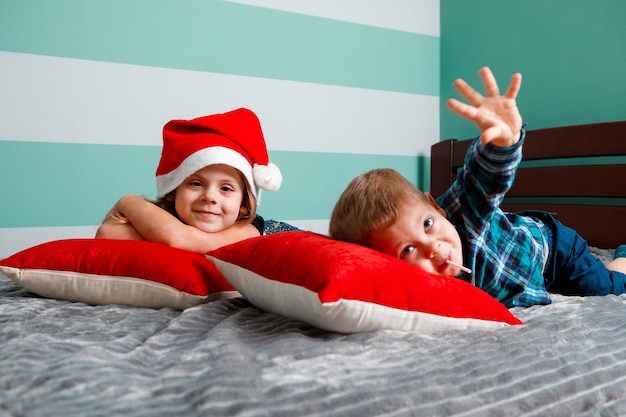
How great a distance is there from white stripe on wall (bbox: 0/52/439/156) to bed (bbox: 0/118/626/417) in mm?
1299


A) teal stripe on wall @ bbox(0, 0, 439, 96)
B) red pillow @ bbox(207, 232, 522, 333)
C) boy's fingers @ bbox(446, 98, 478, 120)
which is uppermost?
teal stripe on wall @ bbox(0, 0, 439, 96)

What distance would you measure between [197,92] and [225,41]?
25cm

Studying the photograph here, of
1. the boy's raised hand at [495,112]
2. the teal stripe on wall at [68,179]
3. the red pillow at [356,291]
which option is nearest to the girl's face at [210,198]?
the red pillow at [356,291]

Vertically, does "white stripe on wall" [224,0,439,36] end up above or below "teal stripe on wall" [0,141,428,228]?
above

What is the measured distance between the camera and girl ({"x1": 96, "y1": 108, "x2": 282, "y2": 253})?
136 centimetres

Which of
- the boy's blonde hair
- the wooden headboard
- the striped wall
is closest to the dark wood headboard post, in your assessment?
the striped wall

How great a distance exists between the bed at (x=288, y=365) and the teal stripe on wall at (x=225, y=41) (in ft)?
4.70

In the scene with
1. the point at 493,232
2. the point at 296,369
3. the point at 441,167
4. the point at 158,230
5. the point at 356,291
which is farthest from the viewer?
the point at 441,167

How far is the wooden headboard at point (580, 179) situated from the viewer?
77.2 inches

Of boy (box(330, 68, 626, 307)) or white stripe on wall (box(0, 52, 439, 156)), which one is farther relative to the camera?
white stripe on wall (box(0, 52, 439, 156))

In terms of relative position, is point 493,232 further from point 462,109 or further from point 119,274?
point 119,274

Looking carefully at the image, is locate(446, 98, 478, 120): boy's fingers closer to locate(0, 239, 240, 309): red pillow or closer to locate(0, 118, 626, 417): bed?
locate(0, 118, 626, 417): bed

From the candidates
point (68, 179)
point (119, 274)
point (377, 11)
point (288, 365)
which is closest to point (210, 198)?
point (119, 274)

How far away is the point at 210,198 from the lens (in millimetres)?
1416
